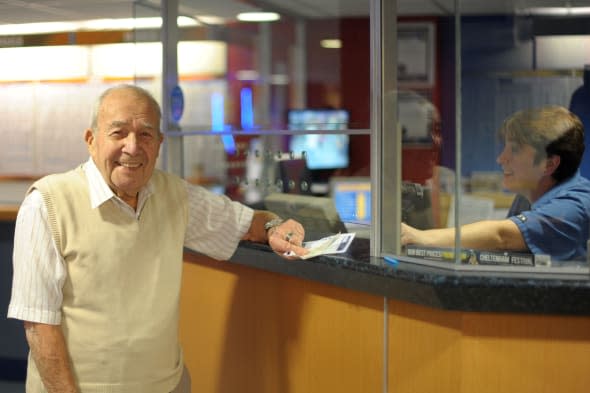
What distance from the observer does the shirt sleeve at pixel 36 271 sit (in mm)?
2465

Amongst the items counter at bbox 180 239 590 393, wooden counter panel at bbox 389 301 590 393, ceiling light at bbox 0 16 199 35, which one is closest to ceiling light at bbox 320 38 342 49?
ceiling light at bbox 0 16 199 35

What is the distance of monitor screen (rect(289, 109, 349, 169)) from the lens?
4.18 meters

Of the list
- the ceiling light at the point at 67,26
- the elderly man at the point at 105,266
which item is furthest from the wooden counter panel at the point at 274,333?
the ceiling light at the point at 67,26

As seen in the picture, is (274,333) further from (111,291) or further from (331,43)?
(331,43)

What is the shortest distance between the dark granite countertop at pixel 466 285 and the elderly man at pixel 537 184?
14cm

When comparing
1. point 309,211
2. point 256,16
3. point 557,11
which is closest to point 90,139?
point 309,211

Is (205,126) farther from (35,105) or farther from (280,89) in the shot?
(280,89)

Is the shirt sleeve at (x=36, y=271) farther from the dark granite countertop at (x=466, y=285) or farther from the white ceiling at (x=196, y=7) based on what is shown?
the white ceiling at (x=196, y=7)

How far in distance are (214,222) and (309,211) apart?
2.31 ft

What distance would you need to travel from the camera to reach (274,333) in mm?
3191

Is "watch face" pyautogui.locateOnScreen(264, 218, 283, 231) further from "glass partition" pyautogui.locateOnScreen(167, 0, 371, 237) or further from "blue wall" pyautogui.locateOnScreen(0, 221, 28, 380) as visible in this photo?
"blue wall" pyautogui.locateOnScreen(0, 221, 28, 380)

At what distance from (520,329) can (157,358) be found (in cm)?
111

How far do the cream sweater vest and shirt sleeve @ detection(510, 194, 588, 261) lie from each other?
1.15 m

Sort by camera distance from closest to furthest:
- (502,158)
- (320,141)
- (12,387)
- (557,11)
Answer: (502,158)
(557,11)
(12,387)
(320,141)
